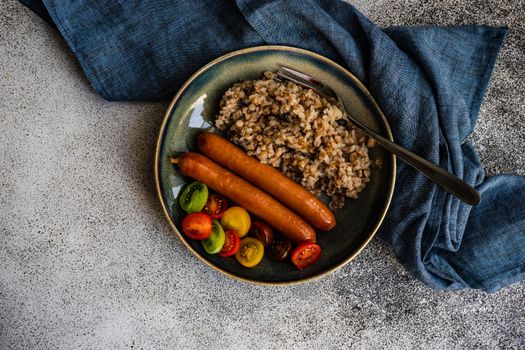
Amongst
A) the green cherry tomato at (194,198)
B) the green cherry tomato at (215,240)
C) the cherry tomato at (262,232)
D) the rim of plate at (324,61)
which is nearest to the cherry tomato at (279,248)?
the cherry tomato at (262,232)

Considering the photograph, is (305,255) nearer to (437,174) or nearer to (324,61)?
(437,174)

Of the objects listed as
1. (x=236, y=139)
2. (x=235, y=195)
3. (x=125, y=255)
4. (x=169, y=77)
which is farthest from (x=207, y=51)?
(x=125, y=255)

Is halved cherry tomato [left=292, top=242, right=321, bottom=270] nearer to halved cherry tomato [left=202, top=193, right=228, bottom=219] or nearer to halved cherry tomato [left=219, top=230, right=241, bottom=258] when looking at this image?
halved cherry tomato [left=219, top=230, right=241, bottom=258]

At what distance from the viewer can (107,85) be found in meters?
2.34

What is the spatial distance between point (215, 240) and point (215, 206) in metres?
0.19

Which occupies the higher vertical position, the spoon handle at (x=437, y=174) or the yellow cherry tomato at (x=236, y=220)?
the spoon handle at (x=437, y=174)

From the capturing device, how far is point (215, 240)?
2.17 metres

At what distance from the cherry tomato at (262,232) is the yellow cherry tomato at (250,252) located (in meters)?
0.03

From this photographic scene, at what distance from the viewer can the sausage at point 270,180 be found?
215 cm

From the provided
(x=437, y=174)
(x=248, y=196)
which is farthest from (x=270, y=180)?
(x=437, y=174)

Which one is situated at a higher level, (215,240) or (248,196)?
(248,196)

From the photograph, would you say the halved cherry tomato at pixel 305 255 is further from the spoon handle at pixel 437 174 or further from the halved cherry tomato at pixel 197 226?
the spoon handle at pixel 437 174

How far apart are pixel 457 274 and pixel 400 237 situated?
14.6 inches

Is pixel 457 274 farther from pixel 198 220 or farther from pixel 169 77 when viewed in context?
pixel 169 77
